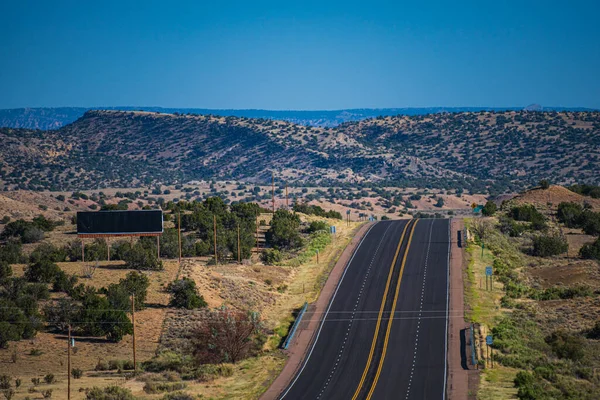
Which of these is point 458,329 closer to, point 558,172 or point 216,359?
point 216,359

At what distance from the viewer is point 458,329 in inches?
2152

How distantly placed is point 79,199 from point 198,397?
104 m

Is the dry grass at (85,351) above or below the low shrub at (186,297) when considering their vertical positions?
below

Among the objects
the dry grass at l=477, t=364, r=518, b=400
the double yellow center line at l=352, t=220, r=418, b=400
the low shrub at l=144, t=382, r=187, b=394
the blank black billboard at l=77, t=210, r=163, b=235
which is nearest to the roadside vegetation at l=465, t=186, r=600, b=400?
the dry grass at l=477, t=364, r=518, b=400

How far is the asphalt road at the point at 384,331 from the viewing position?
44.5 m

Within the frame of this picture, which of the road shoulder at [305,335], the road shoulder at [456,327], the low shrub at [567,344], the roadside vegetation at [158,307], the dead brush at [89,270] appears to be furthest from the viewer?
the dead brush at [89,270]

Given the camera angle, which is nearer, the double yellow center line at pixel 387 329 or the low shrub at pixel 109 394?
the low shrub at pixel 109 394

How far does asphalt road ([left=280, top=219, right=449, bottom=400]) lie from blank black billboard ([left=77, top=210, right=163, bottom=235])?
17.0 metres

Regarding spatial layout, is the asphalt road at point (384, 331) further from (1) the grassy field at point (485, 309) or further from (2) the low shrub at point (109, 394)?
(2) the low shrub at point (109, 394)

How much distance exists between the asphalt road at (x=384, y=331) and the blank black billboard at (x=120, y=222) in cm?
1704

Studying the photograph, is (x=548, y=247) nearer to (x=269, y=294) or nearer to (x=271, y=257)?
(x=271, y=257)

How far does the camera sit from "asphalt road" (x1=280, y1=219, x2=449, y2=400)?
4447 cm

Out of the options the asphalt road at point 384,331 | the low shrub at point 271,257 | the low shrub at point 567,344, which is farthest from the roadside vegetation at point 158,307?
the low shrub at point 567,344

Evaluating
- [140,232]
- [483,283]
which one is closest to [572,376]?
[483,283]
